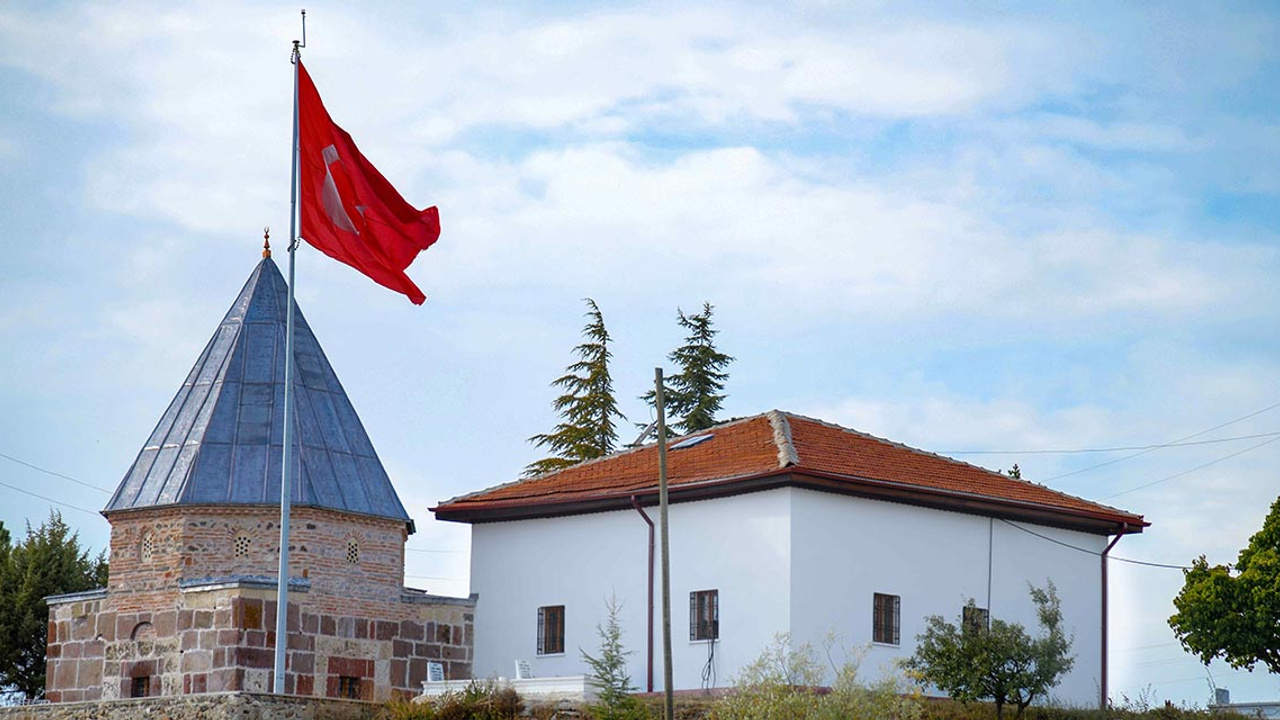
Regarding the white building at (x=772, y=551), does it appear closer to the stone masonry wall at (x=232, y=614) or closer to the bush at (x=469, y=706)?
the stone masonry wall at (x=232, y=614)

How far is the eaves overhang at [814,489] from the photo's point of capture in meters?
29.3

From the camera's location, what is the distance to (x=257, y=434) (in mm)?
32531

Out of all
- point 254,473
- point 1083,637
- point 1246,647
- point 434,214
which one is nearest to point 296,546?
point 254,473

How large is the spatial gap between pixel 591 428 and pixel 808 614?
21557 millimetres

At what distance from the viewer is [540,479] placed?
34562 mm

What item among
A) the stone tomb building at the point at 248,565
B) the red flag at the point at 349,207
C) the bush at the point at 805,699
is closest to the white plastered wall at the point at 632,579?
the stone tomb building at the point at 248,565

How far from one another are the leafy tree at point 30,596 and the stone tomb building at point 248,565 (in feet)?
22.1

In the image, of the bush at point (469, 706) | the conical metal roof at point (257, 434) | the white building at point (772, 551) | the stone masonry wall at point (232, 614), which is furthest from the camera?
the conical metal roof at point (257, 434)

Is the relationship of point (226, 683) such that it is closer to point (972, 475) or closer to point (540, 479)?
point (540, 479)

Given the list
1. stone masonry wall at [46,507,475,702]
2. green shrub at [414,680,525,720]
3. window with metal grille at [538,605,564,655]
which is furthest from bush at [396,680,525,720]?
window with metal grille at [538,605,564,655]

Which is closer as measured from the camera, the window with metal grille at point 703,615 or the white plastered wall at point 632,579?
the white plastered wall at point 632,579

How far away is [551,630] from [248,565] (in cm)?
572

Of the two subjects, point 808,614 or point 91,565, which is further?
point 91,565

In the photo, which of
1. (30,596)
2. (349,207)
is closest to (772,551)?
(349,207)
